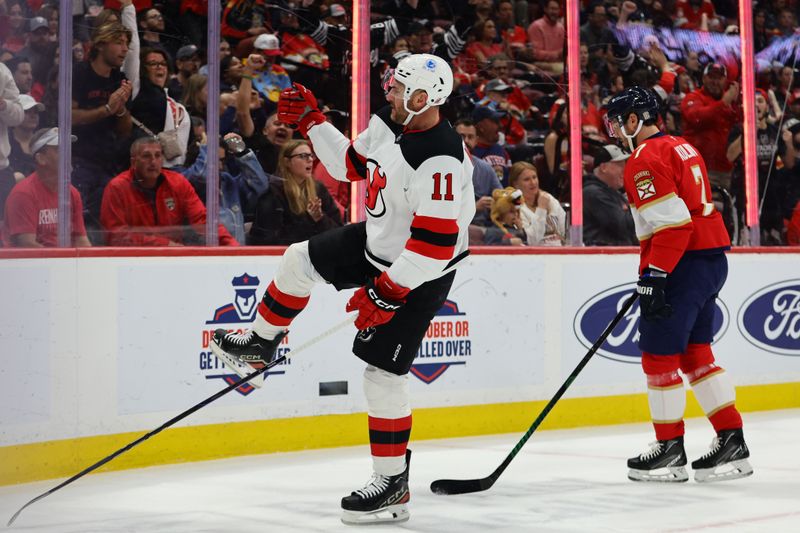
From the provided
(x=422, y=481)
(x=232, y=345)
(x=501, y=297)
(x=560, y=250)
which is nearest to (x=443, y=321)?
(x=501, y=297)

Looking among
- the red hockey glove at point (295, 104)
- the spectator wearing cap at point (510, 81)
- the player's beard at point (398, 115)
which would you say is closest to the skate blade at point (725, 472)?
the player's beard at point (398, 115)

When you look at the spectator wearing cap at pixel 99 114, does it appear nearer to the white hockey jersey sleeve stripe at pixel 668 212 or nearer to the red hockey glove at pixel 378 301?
the red hockey glove at pixel 378 301

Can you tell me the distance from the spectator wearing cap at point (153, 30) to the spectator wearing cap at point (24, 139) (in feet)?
2.21

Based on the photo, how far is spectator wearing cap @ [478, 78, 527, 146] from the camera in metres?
6.46

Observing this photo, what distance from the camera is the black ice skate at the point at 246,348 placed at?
3.75 metres

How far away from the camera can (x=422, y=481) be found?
452 cm

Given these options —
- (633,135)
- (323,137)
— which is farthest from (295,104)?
(633,135)

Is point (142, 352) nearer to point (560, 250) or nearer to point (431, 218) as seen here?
point (431, 218)

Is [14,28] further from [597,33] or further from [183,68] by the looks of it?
[597,33]

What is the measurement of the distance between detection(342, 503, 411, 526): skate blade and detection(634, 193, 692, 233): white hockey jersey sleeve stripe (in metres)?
1.37

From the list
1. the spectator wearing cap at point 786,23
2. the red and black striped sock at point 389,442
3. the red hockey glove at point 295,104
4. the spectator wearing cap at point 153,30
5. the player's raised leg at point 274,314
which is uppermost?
the spectator wearing cap at point 786,23

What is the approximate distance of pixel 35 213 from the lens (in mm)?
4754

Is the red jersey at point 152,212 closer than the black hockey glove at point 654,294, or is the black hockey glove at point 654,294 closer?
the black hockey glove at point 654,294

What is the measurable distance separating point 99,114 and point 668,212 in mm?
2390
